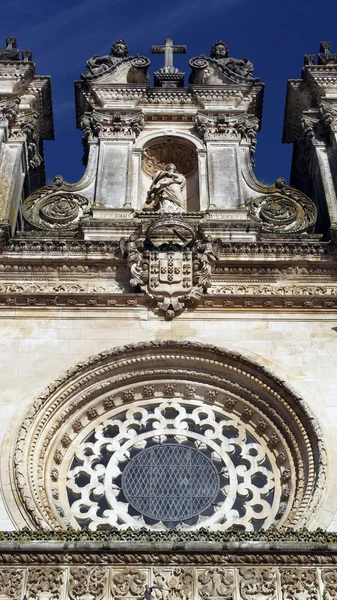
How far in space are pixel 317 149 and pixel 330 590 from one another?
473 inches

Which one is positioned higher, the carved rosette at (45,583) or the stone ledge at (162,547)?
the stone ledge at (162,547)

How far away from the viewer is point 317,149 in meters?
22.4

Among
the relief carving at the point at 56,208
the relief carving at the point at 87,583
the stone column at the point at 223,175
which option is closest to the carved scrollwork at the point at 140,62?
the stone column at the point at 223,175

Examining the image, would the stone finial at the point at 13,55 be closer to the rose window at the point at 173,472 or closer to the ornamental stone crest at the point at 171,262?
the ornamental stone crest at the point at 171,262

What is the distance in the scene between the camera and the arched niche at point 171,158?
23.5 meters

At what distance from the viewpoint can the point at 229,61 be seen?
26.0 m

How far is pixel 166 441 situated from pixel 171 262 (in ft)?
11.4

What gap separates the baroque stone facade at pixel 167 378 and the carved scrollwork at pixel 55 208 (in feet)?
0.15

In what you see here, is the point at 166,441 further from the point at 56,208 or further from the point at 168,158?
the point at 168,158

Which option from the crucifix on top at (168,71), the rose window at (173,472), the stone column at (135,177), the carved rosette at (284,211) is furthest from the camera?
the crucifix on top at (168,71)

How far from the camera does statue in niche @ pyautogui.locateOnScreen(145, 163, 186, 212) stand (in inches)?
851

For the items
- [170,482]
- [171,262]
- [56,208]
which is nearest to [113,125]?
[56,208]

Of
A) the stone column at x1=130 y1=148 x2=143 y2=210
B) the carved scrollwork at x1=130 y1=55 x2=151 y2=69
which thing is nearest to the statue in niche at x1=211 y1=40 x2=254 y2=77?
the carved scrollwork at x1=130 y1=55 x2=151 y2=69

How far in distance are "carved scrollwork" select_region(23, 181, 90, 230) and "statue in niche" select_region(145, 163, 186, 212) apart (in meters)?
1.43
